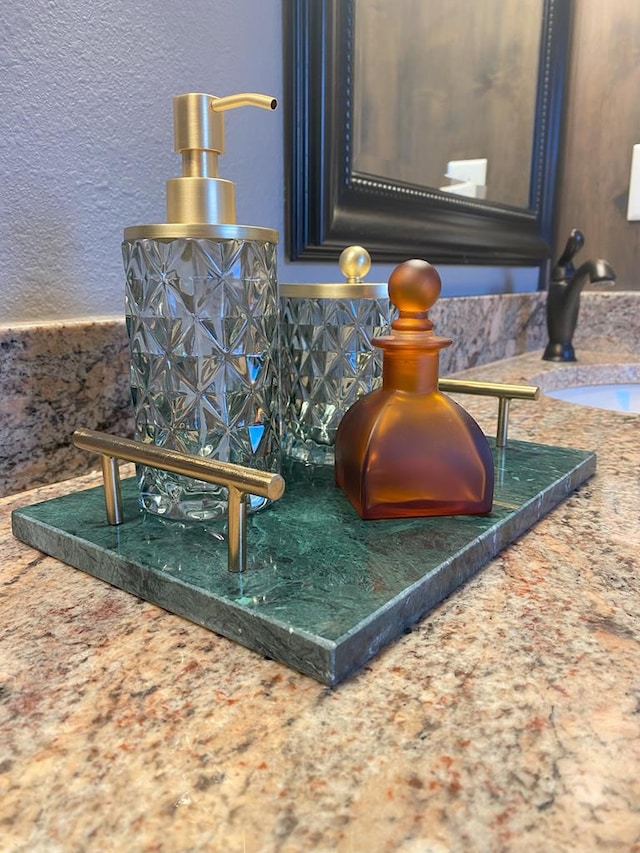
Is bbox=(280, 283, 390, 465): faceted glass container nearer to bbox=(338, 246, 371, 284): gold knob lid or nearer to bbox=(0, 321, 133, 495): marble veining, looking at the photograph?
bbox=(338, 246, 371, 284): gold knob lid

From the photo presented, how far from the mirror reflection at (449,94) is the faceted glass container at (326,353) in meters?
0.37

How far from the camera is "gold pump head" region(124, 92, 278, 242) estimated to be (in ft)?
1.18

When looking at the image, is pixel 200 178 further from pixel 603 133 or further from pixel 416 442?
pixel 603 133

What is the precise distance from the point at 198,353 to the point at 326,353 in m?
0.12

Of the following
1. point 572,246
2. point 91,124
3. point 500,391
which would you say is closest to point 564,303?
point 572,246

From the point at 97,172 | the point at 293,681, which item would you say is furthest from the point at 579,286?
the point at 293,681

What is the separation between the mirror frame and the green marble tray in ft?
1.22

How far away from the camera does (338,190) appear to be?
0.74 meters

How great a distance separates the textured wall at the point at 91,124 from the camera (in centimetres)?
44

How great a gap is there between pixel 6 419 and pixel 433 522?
0.90 ft

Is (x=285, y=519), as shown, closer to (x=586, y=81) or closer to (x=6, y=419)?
(x=6, y=419)

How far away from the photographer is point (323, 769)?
0.21m

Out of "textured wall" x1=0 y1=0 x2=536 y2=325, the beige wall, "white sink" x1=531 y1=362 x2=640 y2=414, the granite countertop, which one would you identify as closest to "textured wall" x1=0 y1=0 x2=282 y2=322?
"textured wall" x1=0 y1=0 x2=536 y2=325

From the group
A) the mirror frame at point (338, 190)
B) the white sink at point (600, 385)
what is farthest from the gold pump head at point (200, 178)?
the white sink at point (600, 385)
